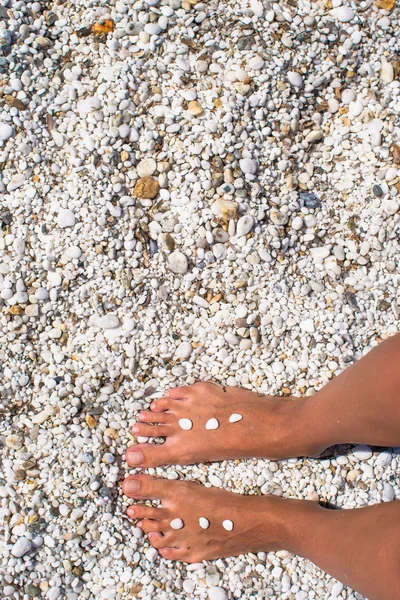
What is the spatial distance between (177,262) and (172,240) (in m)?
0.08

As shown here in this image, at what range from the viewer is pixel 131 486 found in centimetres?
230

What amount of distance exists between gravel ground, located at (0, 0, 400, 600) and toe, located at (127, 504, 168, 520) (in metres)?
0.05

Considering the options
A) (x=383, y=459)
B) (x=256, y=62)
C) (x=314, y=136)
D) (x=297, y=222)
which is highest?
(x=256, y=62)

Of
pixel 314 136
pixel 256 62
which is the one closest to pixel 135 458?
pixel 314 136

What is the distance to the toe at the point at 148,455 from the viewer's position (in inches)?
91.0

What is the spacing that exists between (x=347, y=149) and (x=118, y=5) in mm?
1010

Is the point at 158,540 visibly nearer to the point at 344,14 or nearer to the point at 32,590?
the point at 32,590

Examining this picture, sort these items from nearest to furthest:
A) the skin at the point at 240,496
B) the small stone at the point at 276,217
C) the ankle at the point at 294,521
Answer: the skin at the point at 240,496 → the ankle at the point at 294,521 → the small stone at the point at 276,217

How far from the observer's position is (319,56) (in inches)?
91.4

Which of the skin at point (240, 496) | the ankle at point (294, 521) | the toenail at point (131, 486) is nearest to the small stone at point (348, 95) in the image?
the skin at point (240, 496)

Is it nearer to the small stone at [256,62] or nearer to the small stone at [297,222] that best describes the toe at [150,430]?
the small stone at [297,222]

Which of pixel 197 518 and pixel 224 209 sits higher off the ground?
pixel 224 209

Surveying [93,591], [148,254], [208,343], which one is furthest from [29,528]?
[148,254]

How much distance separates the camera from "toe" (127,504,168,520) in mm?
2318
